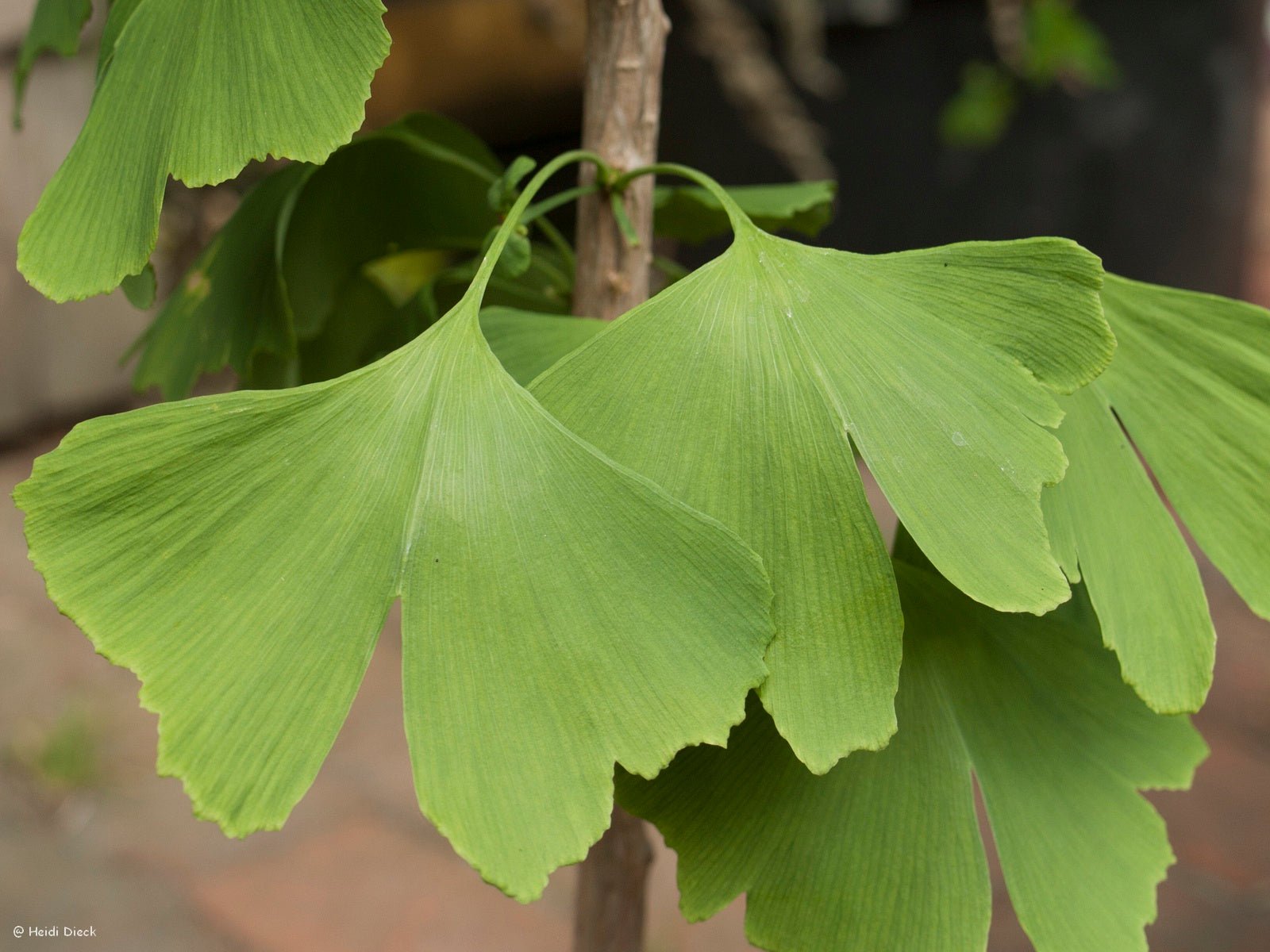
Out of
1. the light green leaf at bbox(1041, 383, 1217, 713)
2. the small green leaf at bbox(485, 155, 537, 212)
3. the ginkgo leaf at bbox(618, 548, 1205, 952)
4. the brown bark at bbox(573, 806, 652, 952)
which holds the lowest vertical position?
the brown bark at bbox(573, 806, 652, 952)

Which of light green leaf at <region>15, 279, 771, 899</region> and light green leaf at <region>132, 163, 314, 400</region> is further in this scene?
light green leaf at <region>132, 163, 314, 400</region>

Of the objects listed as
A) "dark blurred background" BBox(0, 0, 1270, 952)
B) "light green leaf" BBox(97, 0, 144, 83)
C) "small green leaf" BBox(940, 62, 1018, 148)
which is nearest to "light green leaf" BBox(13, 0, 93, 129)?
"light green leaf" BBox(97, 0, 144, 83)

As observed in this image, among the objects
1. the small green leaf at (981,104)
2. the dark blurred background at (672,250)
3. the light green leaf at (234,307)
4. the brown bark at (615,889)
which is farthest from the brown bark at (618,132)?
the small green leaf at (981,104)

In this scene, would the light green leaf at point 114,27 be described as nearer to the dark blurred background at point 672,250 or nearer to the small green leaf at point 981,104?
the dark blurred background at point 672,250

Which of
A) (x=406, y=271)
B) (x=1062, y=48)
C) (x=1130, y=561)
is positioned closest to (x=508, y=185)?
(x=1130, y=561)

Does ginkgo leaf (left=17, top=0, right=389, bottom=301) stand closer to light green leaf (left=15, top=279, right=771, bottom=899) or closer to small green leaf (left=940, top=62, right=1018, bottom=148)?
light green leaf (left=15, top=279, right=771, bottom=899)

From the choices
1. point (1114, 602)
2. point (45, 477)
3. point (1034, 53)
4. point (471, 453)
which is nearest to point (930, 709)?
point (1114, 602)

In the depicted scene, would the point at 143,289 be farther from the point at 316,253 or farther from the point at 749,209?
the point at 749,209
